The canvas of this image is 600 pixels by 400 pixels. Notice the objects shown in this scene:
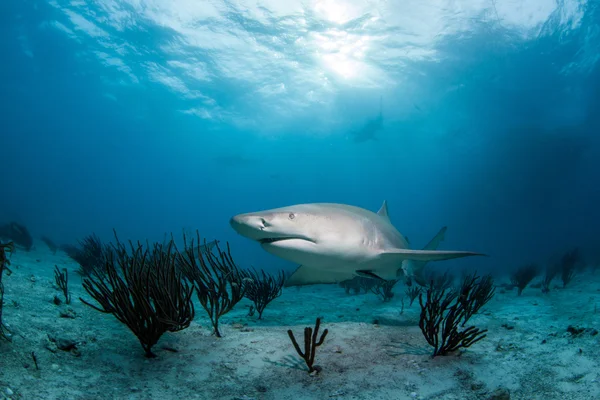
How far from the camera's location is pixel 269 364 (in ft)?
11.1

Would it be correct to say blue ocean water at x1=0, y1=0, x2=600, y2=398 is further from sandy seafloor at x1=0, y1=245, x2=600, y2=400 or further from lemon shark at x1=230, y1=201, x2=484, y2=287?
lemon shark at x1=230, y1=201, x2=484, y2=287

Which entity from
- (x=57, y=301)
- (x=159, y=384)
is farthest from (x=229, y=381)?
(x=57, y=301)

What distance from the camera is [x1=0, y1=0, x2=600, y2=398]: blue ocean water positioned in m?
22.5

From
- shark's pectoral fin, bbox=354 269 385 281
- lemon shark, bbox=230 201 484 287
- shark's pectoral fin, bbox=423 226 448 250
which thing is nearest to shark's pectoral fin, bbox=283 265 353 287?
lemon shark, bbox=230 201 484 287

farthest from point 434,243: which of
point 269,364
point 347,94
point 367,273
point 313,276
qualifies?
point 347,94

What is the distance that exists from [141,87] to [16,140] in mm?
70855

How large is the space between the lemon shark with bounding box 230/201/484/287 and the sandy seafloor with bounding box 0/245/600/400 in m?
1.12

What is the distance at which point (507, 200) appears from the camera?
54.0m

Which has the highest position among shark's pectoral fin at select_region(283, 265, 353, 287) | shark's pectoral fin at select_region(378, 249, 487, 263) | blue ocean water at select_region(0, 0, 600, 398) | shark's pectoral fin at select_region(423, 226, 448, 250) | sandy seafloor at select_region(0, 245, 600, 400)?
blue ocean water at select_region(0, 0, 600, 398)

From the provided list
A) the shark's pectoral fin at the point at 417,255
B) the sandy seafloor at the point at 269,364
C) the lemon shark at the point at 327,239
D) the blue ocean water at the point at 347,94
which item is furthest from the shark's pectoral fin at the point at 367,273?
the blue ocean water at the point at 347,94

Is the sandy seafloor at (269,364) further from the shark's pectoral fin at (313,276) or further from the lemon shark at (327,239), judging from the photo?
the lemon shark at (327,239)

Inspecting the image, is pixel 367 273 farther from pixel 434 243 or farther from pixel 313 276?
pixel 434 243

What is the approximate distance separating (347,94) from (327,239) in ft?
110

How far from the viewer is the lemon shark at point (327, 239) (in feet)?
11.1
